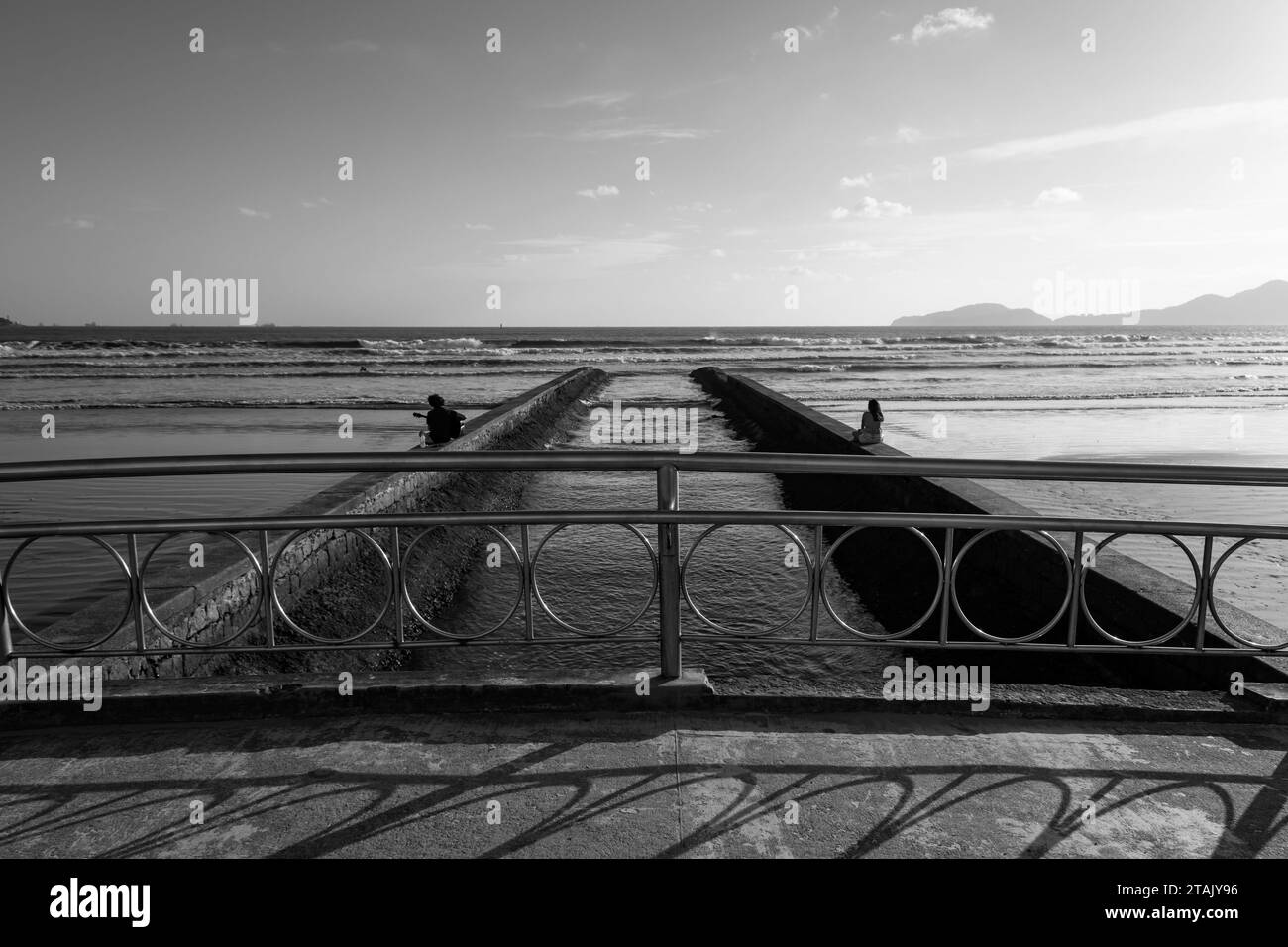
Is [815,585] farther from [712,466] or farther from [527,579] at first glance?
[527,579]

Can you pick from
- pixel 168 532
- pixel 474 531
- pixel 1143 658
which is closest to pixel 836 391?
pixel 474 531

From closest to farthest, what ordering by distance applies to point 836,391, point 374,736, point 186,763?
1. point 186,763
2. point 374,736
3. point 836,391

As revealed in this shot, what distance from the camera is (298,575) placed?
5.52 meters

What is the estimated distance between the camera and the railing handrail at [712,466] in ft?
10.5

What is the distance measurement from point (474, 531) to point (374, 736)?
5495 mm

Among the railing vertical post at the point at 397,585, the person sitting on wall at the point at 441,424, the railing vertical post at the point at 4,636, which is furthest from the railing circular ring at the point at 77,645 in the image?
the person sitting on wall at the point at 441,424

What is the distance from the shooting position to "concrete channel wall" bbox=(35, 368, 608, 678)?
13.0ft

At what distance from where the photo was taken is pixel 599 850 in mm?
2277

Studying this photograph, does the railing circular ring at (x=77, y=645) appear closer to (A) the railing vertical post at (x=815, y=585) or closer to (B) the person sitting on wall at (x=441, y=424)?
(A) the railing vertical post at (x=815, y=585)

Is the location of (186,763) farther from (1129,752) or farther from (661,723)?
(1129,752)

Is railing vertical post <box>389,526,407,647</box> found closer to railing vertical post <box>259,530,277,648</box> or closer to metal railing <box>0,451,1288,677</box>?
metal railing <box>0,451,1288,677</box>

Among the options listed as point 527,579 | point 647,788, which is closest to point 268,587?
point 527,579

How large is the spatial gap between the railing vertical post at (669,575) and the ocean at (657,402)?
250 cm

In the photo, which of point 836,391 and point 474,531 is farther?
point 836,391
